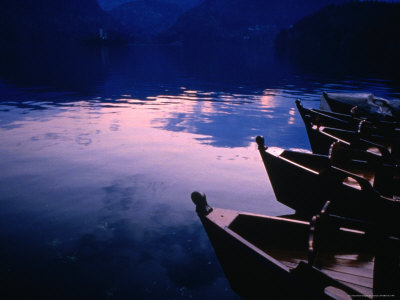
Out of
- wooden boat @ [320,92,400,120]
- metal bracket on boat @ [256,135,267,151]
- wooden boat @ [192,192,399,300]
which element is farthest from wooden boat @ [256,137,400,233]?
wooden boat @ [320,92,400,120]

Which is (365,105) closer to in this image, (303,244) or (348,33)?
(303,244)

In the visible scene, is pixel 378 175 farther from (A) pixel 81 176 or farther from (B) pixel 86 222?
(A) pixel 81 176

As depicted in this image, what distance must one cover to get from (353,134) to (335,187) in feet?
11.1

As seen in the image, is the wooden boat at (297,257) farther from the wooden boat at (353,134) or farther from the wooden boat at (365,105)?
the wooden boat at (365,105)

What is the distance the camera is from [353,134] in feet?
27.0

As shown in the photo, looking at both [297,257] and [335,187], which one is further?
[335,187]

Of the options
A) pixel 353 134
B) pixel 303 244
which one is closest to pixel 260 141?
pixel 303 244

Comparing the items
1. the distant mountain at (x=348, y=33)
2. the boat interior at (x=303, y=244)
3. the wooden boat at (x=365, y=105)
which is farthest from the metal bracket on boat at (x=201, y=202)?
the distant mountain at (x=348, y=33)

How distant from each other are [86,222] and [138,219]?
1147 mm

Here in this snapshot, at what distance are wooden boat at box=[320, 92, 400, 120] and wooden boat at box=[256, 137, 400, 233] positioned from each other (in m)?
4.77

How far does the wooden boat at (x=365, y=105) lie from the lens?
11.7 m

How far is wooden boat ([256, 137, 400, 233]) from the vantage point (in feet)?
16.0

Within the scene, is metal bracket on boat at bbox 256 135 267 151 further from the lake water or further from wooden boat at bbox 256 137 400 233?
the lake water

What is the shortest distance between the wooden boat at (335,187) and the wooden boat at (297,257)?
2.54ft
